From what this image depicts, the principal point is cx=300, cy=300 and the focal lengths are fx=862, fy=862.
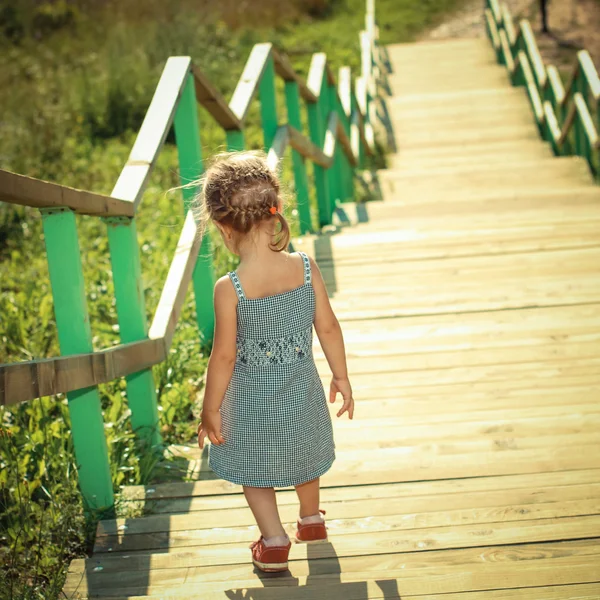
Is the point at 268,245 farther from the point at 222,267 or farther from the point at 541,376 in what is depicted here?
the point at 222,267

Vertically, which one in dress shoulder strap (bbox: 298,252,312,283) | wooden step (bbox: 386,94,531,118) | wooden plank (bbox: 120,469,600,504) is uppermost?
dress shoulder strap (bbox: 298,252,312,283)

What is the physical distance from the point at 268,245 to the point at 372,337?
5.02 ft

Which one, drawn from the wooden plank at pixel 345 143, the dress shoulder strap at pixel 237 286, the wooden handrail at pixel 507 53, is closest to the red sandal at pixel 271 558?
the dress shoulder strap at pixel 237 286

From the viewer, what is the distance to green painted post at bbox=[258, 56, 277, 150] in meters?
4.47

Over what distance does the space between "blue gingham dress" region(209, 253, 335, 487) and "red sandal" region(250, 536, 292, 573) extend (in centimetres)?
16

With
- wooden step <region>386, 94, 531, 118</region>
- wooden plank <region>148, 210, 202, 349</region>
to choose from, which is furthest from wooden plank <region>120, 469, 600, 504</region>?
wooden step <region>386, 94, 531, 118</region>

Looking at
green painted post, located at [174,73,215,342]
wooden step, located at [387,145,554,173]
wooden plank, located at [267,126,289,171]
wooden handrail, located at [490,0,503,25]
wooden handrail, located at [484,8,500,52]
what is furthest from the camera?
wooden handrail, located at [484,8,500,52]

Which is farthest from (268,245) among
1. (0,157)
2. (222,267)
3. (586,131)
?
(0,157)

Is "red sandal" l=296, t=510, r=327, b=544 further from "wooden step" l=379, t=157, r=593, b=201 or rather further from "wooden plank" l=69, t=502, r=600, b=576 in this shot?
"wooden step" l=379, t=157, r=593, b=201

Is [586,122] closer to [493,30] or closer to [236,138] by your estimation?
[236,138]

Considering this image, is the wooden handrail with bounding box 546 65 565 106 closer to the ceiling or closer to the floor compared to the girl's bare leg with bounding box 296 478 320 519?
closer to the ceiling

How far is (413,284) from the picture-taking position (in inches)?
162

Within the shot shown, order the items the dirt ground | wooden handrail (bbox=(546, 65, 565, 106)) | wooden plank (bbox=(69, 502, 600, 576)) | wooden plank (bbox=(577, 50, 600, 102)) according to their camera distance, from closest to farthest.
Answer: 1. wooden plank (bbox=(69, 502, 600, 576))
2. wooden plank (bbox=(577, 50, 600, 102))
3. wooden handrail (bbox=(546, 65, 565, 106))
4. the dirt ground

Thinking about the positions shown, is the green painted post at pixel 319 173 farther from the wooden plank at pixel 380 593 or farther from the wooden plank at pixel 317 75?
the wooden plank at pixel 380 593
